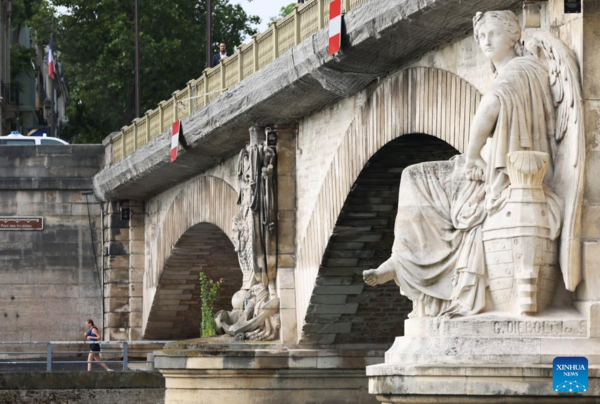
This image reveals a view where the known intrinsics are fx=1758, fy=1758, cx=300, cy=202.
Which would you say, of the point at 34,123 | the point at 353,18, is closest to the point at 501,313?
the point at 353,18

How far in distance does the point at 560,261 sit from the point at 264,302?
41.7 feet

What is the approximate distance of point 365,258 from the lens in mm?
24109

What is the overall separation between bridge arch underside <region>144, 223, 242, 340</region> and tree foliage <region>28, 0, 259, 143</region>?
19.5m

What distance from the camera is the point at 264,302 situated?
26.1 metres

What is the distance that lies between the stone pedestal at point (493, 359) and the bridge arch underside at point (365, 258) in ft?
21.6

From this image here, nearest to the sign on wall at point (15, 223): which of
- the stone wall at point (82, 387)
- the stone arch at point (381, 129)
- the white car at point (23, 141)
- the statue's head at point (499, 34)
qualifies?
the white car at point (23, 141)

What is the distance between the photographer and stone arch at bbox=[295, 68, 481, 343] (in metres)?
17.6

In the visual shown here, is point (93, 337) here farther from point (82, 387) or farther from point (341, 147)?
point (341, 147)

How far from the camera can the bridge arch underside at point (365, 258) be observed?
850 inches

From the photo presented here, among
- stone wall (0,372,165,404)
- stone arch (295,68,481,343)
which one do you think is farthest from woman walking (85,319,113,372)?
stone arch (295,68,481,343)

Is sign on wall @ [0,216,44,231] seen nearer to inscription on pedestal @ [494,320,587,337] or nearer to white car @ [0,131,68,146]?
white car @ [0,131,68,146]

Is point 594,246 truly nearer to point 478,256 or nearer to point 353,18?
point 478,256

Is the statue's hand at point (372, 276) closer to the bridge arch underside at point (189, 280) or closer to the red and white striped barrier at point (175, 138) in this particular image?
the red and white striped barrier at point (175, 138)

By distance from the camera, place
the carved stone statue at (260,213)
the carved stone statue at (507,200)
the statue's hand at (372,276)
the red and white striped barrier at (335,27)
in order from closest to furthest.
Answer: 1. the carved stone statue at (507,200)
2. the statue's hand at (372,276)
3. the red and white striped barrier at (335,27)
4. the carved stone statue at (260,213)
